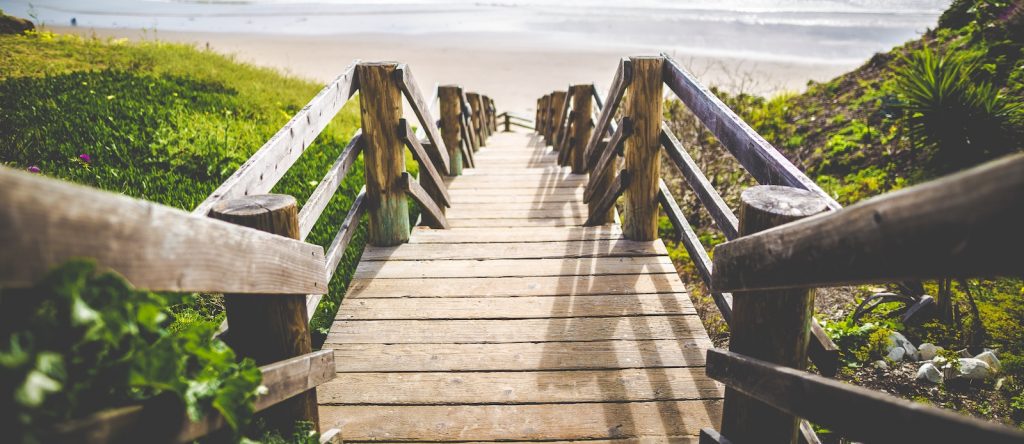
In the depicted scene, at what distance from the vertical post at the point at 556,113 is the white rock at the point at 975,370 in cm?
607

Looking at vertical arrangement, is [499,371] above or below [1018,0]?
below

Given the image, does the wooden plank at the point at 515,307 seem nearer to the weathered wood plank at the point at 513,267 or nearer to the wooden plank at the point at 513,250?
the weathered wood plank at the point at 513,267

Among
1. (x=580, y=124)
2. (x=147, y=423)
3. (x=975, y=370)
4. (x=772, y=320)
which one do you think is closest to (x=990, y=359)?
(x=975, y=370)

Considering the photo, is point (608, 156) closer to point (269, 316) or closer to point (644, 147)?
point (644, 147)

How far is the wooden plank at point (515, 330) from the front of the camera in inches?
115

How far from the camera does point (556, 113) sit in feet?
29.9

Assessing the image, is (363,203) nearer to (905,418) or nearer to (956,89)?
(905,418)

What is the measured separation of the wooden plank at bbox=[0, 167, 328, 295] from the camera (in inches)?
33.5

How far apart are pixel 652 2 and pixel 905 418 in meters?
53.7

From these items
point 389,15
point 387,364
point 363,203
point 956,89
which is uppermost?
point 389,15

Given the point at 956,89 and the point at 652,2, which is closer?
the point at 956,89

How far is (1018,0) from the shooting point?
5.84 metres

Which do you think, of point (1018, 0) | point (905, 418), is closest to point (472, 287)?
point (905, 418)

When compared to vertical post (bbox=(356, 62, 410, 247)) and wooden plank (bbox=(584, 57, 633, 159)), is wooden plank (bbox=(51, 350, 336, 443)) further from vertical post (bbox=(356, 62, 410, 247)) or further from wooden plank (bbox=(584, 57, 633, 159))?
wooden plank (bbox=(584, 57, 633, 159))
